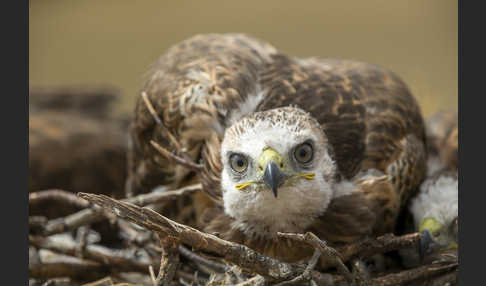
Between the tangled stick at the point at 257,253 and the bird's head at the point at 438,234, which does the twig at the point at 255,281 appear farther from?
the bird's head at the point at 438,234

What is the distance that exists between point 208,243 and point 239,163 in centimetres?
26

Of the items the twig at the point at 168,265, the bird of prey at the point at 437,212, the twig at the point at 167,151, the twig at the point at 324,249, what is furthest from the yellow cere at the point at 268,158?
the bird of prey at the point at 437,212

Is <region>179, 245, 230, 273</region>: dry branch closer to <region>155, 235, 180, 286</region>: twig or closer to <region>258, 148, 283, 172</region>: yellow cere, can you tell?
<region>155, 235, 180, 286</region>: twig

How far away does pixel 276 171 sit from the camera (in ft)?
4.30

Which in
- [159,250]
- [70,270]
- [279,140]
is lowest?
[70,270]

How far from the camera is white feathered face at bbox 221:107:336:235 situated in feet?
4.50

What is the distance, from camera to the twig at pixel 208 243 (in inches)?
46.4

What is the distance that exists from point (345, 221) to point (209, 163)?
443 mm

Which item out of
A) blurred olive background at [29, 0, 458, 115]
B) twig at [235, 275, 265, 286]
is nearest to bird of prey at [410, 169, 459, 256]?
blurred olive background at [29, 0, 458, 115]

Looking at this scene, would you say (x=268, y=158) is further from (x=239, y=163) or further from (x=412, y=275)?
(x=412, y=275)

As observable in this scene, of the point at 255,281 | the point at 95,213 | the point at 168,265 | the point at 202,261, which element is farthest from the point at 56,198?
the point at 255,281

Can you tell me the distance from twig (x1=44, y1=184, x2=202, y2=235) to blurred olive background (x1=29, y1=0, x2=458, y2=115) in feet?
2.00

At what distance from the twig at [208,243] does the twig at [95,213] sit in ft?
1.50

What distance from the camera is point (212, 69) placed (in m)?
1.85
